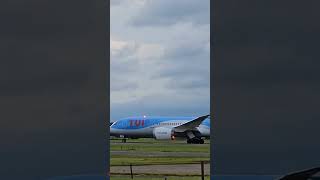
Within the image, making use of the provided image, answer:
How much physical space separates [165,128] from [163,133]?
1.90 ft

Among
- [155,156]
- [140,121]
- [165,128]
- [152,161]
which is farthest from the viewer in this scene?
[140,121]

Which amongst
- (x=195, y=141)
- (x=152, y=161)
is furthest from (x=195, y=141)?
(x=152, y=161)

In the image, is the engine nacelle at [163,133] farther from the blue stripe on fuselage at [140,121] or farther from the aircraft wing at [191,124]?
the blue stripe on fuselage at [140,121]

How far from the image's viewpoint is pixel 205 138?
4119 centimetres

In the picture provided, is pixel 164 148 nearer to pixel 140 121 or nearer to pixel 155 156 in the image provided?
pixel 155 156

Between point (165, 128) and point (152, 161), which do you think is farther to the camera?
point (165, 128)

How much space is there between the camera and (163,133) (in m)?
38.2

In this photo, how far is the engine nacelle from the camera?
Result: 38094 millimetres
